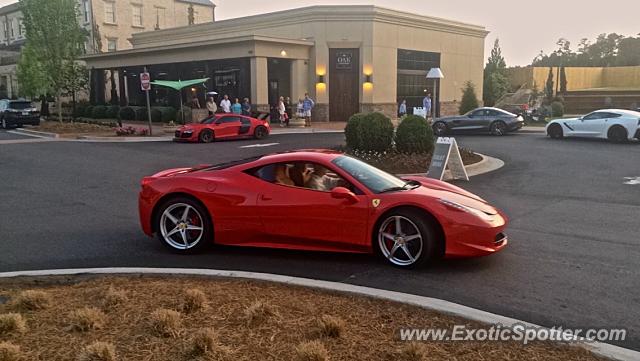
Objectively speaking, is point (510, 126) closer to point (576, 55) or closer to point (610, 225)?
point (610, 225)

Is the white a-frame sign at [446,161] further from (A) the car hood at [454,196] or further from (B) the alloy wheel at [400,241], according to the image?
(B) the alloy wheel at [400,241]

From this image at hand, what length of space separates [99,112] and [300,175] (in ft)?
117

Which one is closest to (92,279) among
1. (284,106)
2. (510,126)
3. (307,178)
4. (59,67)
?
(307,178)

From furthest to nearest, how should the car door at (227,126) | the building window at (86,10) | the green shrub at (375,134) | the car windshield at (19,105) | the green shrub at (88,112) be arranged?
the building window at (86,10)
the green shrub at (88,112)
the car windshield at (19,105)
the car door at (227,126)
the green shrub at (375,134)

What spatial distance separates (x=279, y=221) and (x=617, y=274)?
3.67 metres

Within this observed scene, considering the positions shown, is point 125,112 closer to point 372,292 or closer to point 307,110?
point 307,110

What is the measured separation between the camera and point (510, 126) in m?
25.1

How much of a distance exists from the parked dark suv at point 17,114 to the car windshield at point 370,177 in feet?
100

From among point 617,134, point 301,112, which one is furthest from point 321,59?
point 617,134

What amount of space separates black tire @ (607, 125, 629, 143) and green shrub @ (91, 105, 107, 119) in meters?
30.9

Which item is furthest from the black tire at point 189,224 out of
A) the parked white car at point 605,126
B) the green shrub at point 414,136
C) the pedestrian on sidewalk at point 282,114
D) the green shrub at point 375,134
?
the pedestrian on sidewalk at point 282,114

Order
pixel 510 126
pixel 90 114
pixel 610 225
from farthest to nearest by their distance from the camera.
→ pixel 90 114
pixel 510 126
pixel 610 225

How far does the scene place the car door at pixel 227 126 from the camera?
23.0 meters

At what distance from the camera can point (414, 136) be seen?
48.8 ft
